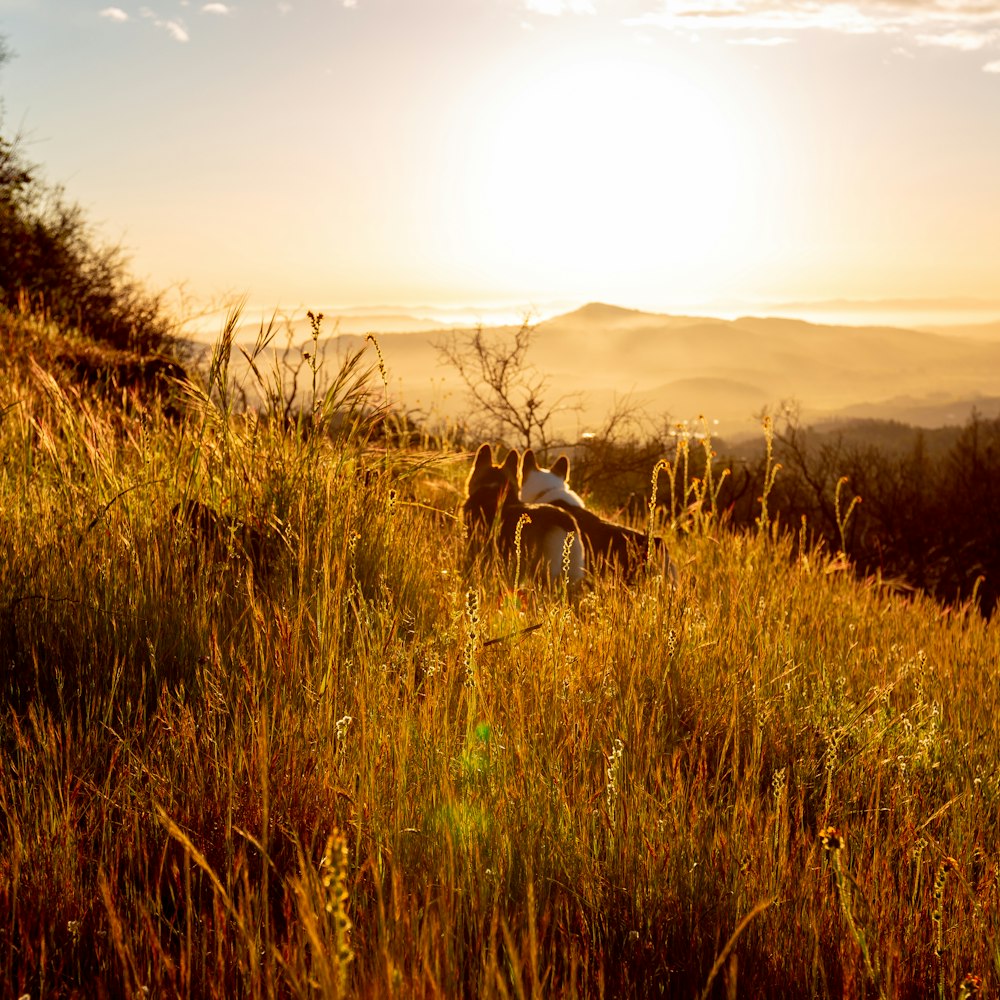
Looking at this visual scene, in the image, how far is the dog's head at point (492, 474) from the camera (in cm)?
686

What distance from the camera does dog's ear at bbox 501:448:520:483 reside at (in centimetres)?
688

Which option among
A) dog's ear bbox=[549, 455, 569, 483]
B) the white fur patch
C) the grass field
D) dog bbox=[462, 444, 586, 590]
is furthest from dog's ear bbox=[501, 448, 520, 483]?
the grass field

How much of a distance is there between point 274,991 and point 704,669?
2.40 metres

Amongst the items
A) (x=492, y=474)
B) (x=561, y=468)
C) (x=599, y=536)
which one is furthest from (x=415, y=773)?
(x=561, y=468)

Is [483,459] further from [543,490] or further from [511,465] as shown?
[543,490]

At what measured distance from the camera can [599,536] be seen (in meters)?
A: 6.25

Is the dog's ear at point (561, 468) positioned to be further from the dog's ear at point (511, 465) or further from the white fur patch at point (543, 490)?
the dog's ear at point (511, 465)

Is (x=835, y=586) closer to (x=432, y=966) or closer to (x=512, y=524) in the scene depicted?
(x=512, y=524)

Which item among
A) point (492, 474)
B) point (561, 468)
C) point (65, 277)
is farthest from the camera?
point (65, 277)

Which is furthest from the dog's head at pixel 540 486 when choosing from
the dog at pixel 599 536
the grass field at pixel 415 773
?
the grass field at pixel 415 773

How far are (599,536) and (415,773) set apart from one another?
142 inches

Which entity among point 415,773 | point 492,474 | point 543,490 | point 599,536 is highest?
point 492,474

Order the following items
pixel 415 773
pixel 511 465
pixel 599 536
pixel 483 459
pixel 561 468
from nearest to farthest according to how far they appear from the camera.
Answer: pixel 415 773, pixel 599 536, pixel 511 465, pixel 483 459, pixel 561 468

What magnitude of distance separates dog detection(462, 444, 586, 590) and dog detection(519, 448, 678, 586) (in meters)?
0.09
